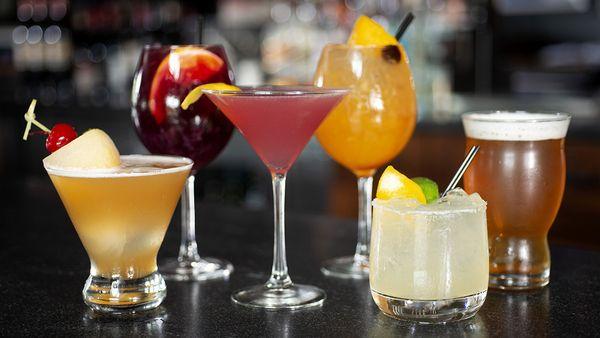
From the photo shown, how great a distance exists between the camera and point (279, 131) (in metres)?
1.08

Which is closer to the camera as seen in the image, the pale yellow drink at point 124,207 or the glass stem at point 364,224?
the pale yellow drink at point 124,207

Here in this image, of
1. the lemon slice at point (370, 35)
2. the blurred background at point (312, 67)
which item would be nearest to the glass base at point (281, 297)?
the lemon slice at point (370, 35)

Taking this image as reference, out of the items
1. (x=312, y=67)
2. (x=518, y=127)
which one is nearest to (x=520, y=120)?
(x=518, y=127)

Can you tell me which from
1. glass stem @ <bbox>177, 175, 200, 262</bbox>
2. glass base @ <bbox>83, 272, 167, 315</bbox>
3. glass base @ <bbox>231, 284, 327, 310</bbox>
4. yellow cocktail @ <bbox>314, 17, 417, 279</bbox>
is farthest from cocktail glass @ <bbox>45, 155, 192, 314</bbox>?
yellow cocktail @ <bbox>314, 17, 417, 279</bbox>

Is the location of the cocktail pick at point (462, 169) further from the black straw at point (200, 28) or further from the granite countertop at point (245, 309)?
the black straw at point (200, 28)

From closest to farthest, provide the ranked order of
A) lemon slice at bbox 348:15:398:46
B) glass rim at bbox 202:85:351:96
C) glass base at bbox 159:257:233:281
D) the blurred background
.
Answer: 1. glass rim at bbox 202:85:351:96
2. glass base at bbox 159:257:233:281
3. lemon slice at bbox 348:15:398:46
4. the blurred background

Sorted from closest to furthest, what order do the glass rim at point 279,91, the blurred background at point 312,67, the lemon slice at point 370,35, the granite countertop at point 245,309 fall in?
the granite countertop at point 245,309
the glass rim at point 279,91
the lemon slice at point 370,35
the blurred background at point 312,67

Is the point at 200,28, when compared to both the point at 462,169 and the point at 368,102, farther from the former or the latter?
the point at 462,169

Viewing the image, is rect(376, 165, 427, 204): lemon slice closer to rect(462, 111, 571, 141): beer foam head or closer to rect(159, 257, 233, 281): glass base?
rect(462, 111, 571, 141): beer foam head

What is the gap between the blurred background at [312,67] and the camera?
134 inches

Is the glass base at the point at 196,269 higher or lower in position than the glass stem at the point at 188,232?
lower

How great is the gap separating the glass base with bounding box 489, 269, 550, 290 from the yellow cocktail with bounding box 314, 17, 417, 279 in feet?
0.70

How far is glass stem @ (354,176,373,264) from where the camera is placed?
1261 mm

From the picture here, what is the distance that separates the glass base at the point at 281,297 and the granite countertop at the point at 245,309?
16 mm
